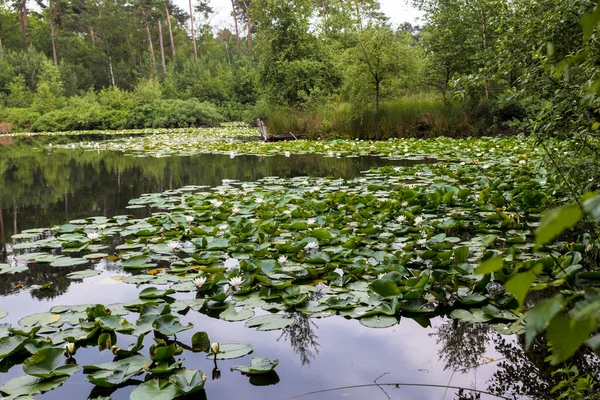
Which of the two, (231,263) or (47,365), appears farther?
(231,263)

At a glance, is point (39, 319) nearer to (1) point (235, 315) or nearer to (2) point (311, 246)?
(1) point (235, 315)

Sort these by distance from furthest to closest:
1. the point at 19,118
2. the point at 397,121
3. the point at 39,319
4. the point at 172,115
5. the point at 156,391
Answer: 1. the point at 19,118
2. the point at 172,115
3. the point at 397,121
4. the point at 39,319
5. the point at 156,391

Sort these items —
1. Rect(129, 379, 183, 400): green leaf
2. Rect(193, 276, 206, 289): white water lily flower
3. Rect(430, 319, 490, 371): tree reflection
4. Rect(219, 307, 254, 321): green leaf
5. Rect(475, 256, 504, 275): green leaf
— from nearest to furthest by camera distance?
Rect(475, 256, 504, 275): green leaf → Rect(129, 379, 183, 400): green leaf → Rect(430, 319, 490, 371): tree reflection → Rect(219, 307, 254, 321): green leaf → Rect(193, 276, 206, 289): white water lily flower

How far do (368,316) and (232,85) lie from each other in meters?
30.0

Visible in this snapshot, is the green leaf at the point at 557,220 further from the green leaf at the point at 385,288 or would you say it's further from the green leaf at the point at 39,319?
the green leaf at the point at 39,319

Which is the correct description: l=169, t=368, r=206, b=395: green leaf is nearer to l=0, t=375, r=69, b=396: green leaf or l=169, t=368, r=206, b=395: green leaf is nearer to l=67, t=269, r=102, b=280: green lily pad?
l=0, t=375, r=69, b=396: green leaf

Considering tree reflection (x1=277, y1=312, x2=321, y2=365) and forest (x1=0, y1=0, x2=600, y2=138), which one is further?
forest (x1=0, y1=0, x2=600, y2=138)

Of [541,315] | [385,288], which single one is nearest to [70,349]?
[385,288]

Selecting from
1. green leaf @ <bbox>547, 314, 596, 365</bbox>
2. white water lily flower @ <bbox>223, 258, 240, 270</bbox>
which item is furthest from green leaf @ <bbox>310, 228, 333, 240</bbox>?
green leaf @ <bbox>547, 314, 596, 365</bbox>

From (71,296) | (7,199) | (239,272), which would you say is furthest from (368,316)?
(7,199)

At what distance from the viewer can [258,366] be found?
1624 mm

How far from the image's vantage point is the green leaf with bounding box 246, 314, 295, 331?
1919 millimetres

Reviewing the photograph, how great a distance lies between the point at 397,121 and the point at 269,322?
10506 mm

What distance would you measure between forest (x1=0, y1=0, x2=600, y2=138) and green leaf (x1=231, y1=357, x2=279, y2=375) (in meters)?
1.25
